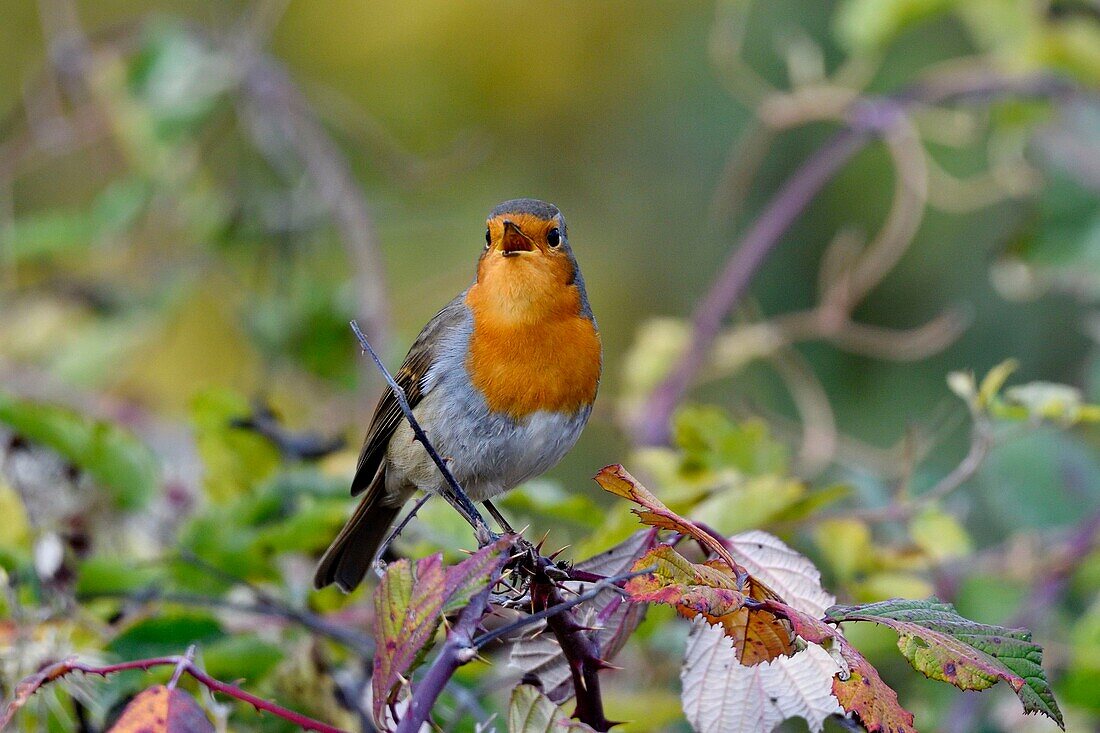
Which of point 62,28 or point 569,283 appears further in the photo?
point 62,28

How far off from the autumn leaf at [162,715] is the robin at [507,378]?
1196mm

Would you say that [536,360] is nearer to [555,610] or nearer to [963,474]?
[963,474]

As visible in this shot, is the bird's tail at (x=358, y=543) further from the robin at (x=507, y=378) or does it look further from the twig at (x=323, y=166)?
the twig at (x=323, y=166)

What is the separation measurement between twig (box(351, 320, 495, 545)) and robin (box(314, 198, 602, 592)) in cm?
16

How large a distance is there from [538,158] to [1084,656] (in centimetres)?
483

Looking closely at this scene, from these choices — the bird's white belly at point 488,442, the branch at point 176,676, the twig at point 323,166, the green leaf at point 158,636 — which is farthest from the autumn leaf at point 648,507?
the twig at point 323,166

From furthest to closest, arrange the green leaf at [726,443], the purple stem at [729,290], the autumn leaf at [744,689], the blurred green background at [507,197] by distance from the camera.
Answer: the blurred green background at [507,197] < the purple stem at [729,290] < the green leaf at [726,443] < the autumn leaf at [744,689]

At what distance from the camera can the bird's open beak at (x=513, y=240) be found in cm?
236

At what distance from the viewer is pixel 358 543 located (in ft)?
8.00

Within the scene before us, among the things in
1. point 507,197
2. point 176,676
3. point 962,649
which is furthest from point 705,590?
point 507,197

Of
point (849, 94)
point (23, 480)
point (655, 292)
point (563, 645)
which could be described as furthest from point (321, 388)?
point (655, 292)

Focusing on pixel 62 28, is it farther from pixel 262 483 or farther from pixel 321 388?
pixel 262 483

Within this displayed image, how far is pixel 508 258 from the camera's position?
2.39 m

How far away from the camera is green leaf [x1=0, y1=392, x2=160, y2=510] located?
2.12 m
